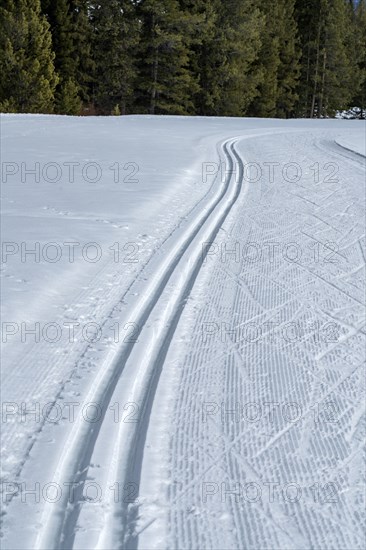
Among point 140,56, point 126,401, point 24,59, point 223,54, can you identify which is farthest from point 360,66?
point 126,401

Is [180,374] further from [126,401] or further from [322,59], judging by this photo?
[322,59]

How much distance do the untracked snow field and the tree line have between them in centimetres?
2139

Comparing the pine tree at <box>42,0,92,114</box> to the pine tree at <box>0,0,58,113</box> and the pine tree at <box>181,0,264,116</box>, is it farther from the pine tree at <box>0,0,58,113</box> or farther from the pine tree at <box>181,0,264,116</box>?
the pine tree at <box>181,0,264,116</box>

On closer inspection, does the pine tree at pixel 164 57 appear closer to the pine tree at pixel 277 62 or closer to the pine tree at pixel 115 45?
the pine tree at pixel 115 45

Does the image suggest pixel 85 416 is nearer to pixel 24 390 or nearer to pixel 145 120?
pixel 24 390

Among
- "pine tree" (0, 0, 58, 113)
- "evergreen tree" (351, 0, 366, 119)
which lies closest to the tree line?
"pine tree" (0, 0, 58, 113)

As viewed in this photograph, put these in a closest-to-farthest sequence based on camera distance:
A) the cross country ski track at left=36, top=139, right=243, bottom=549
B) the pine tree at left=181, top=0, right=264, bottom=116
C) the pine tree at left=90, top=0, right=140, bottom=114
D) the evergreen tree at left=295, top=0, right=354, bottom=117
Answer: the cross country ski track at left=36, top=139, right=243, bottom=549, the pine tree at left=90, top=0, right=140, bottom=114, the pine tree at left=181, top=0, right=264, bottom=116, the evergreen tree at left=295, top=0, right=354, bottom=117

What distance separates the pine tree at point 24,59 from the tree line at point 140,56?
1.6 inches

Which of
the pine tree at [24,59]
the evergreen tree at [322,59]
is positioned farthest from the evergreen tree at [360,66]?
the pine tree at [24,59]

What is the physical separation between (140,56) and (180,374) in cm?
3290

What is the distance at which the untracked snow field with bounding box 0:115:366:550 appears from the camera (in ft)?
6.94

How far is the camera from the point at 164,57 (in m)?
33.7

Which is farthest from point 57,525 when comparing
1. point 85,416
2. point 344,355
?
point 344,355

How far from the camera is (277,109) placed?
155ft
